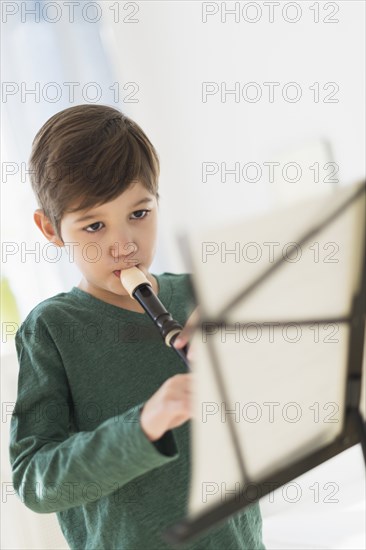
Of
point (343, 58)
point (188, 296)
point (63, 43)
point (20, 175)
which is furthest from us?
point (343, 58)

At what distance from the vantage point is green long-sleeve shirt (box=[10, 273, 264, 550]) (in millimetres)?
832

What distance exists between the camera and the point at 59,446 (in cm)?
81

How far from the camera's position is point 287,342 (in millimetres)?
624

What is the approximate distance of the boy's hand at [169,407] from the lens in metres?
0.67

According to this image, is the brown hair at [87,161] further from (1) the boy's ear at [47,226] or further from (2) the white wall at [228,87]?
(2) the white wall at [228,87]

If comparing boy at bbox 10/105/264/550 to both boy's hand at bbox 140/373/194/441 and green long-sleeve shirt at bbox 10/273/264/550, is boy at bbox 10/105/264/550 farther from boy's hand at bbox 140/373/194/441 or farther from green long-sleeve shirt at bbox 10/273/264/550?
boy's hand at bbox 140/373/194/441

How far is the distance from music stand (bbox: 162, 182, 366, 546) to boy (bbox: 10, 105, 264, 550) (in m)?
0.30

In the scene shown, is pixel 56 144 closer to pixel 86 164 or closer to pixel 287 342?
pixel 86 164

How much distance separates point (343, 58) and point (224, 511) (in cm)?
196

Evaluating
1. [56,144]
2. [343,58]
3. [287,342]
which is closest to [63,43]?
[343,58]

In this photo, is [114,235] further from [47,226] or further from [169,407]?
[169,407]

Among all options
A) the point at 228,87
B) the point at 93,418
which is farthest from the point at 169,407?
the point at 228,87

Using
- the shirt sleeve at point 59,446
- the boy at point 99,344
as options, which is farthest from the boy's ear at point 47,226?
the shirt sleeve at point 59,446

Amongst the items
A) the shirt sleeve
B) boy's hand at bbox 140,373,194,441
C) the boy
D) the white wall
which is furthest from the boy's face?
the white wall
